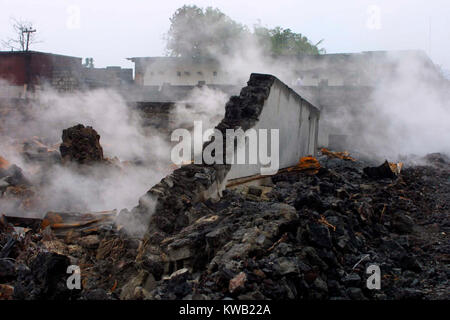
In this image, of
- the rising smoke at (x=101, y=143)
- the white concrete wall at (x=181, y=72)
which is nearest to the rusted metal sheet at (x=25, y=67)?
the rising smoke at (x=101, y=143)

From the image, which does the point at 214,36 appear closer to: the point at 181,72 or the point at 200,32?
the point at 200,32

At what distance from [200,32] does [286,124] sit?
29905 mm

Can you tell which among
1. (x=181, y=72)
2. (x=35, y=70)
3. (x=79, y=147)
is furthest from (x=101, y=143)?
(x=181, y=72)

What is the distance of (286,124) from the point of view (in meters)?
7.88

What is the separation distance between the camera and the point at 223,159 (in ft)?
18.1

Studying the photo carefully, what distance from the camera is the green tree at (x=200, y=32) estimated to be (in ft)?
109

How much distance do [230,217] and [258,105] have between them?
2.54 m

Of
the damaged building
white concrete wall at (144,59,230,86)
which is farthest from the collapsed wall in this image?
white concrete wall at (144,59,230,86)

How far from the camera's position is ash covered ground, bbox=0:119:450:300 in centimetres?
322

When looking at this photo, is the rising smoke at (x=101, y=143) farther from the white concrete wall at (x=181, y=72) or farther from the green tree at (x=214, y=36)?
the green tree at (x=214, y=36)

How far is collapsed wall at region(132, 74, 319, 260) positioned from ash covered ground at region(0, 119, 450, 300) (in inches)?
5.9

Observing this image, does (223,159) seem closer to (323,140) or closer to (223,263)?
(223,263)

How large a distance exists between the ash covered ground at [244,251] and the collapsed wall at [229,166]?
150 mm

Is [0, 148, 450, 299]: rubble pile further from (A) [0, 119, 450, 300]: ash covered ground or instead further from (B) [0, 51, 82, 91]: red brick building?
(B) [0, 51, 82, 91]: red brick building
